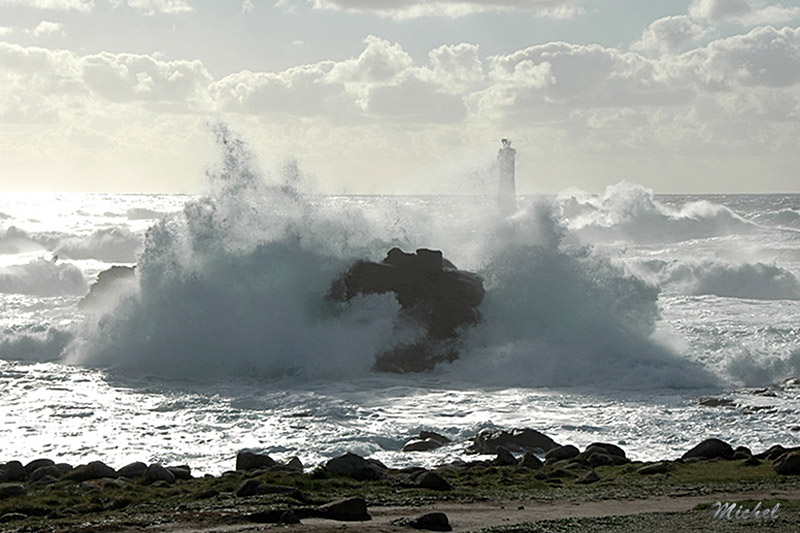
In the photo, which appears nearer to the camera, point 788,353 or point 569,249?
point 788,353

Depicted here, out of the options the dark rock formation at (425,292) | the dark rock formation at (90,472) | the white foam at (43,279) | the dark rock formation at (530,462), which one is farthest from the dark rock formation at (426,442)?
the white foam at (43,279)

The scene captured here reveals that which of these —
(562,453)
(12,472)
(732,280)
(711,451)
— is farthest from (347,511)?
(732,280)

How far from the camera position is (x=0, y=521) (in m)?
9.14

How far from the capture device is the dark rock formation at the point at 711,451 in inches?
489

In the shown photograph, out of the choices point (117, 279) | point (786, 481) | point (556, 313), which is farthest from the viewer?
point (117, 279)

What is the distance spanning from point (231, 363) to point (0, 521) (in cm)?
1160

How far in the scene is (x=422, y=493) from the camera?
10273 millimetres

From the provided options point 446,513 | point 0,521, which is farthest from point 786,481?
point 0,521

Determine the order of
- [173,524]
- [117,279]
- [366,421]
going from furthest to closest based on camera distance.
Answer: [117,279] < [366,421] < [173,524]

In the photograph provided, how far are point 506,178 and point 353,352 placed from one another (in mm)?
18038

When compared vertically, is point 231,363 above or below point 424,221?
below

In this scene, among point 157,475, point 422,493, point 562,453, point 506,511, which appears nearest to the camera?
point 506,511

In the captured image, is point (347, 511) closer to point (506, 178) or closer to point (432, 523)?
point (432, 523)

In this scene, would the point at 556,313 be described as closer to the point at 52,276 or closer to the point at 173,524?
the point at 173,524
